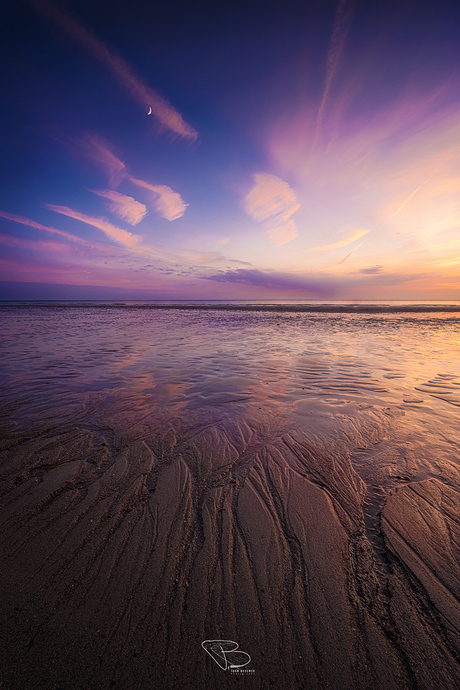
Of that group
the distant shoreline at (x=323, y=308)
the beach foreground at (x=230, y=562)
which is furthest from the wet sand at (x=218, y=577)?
the distant shoreline at (x=323, y=308)

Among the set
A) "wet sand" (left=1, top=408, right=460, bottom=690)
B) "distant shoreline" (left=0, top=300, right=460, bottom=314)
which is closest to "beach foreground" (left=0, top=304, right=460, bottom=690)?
"wet sand" (left=1, top=408, right=460, bottom=690)

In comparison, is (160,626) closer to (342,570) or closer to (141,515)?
(141,515)

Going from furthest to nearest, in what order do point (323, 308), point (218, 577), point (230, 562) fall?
point (323, 308)
point (230, 562)
point (218, 577)

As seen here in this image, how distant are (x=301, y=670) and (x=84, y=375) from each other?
830 cm

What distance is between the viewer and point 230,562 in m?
2.43

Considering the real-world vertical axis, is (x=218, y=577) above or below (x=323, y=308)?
below

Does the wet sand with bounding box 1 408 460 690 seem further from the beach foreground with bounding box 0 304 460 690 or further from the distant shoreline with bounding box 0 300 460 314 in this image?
the distant shoreline with bounding box 0 300 460 314

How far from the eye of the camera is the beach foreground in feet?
5.65

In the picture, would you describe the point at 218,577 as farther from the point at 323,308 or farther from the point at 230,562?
the point at 323,308

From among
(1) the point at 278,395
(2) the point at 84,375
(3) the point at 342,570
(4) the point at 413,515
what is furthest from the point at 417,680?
(2) the point at 84,375

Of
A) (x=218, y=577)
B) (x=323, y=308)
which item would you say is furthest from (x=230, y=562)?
(x=323, y=308)

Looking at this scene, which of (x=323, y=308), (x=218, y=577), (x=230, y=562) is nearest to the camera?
(x=218, y=577)

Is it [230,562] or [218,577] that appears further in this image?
[230,562]

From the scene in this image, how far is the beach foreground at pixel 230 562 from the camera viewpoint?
5.65 ft
